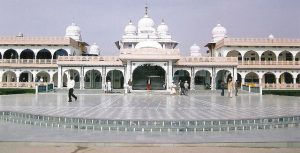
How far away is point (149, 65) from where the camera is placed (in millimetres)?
37250

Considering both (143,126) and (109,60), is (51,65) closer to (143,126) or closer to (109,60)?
(109,60)

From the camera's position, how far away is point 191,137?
8.08 meters

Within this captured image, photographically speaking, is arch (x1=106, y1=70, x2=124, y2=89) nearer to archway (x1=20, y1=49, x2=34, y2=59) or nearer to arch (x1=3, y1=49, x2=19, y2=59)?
archway (x1=20, y1=49, x2=34, y2=59)

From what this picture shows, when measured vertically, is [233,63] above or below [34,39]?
below

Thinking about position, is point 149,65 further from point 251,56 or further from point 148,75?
point 251,56

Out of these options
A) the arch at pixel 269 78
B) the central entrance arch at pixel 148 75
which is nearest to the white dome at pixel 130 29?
the central entrance arch at pixel 148 75

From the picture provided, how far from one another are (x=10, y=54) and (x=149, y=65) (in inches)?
732

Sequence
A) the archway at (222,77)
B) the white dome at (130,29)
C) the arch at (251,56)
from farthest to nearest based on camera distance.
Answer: the white dome at (130,29), the arch at (251,56), the archway at (222,77)

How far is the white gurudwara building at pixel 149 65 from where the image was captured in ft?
118

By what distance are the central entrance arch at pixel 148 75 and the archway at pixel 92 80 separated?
5756 mm

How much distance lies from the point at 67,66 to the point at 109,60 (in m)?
4.56

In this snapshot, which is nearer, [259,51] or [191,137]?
[191,137]

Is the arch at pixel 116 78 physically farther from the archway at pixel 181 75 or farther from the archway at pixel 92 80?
the archway at pixel 181 75

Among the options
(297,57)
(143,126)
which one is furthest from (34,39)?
(143,126)
